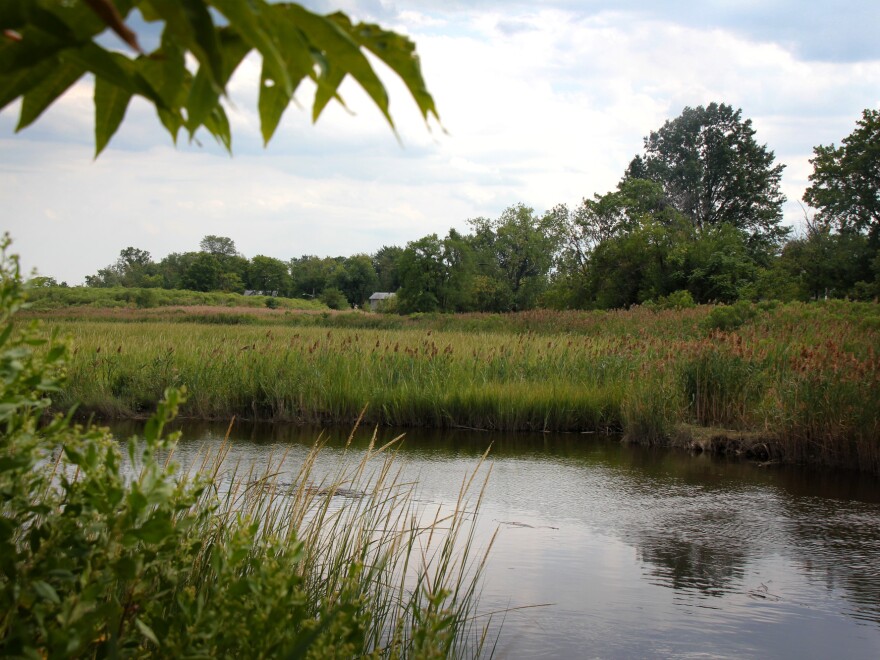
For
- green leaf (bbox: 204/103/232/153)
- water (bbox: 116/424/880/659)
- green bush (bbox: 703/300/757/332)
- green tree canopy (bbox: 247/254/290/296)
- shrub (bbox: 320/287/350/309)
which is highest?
green tree canopy (bbox: 247/254/290/296)

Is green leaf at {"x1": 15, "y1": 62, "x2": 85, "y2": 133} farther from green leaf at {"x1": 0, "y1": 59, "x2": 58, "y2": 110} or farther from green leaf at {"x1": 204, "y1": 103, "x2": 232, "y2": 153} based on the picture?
green leaf at {"x1": 204, "y1": 103, "x2": 232, "y2": 153}

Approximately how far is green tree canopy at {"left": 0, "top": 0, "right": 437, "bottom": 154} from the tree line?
87.5ft

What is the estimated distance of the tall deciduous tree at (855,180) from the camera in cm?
3750

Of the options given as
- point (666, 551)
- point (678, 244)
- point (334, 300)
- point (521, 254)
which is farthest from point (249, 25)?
point (334, 300)

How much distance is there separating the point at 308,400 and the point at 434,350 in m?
2.32

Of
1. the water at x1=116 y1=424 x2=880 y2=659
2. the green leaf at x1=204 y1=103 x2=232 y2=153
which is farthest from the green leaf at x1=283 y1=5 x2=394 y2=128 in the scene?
the water at x1=116 y1=424 x2=880 y2=659

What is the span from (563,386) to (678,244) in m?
23.7

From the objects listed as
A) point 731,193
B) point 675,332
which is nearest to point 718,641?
point 675,332

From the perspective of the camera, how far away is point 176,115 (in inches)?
37.6

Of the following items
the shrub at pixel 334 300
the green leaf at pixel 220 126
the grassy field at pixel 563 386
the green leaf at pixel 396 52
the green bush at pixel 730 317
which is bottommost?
the grassy field at pixel 563 386

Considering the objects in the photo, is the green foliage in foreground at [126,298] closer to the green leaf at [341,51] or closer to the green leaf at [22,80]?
the green leaf at [22,80]

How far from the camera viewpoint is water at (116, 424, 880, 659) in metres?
4.31

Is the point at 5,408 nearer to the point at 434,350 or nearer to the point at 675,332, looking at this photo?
the point at 434,350

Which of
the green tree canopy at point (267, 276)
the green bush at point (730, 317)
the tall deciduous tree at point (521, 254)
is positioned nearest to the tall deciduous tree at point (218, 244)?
the green tree canopy at point (267, 276)
